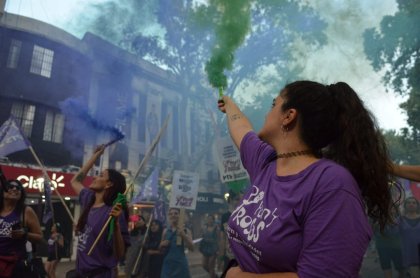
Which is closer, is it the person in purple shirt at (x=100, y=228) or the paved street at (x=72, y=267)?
the person in purple shirt at (x=100, y=228)

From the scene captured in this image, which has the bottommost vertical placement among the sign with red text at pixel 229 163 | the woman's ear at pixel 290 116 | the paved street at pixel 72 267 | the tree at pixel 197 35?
the paved street at pixel 72 267

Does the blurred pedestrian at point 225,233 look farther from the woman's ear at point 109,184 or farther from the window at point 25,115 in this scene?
the window at point 25,115

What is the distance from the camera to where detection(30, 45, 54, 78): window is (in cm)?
1755

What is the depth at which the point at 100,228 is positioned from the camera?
404cm

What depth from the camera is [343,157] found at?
143cm

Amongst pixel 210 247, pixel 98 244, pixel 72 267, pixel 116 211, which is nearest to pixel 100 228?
pixel 98 244

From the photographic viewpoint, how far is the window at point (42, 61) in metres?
17.5

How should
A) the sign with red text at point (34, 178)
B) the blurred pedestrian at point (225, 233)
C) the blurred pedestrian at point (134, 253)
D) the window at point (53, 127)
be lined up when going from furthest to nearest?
the window at point (53, 127)
the sign with red text at point (34, 178)
the blurred pedestrian at point (225, 233)
the blurred pedestrian at point (134, 253)

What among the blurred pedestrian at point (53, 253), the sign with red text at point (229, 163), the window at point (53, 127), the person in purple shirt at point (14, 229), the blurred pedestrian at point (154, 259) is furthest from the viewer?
the window at point (53, 127)

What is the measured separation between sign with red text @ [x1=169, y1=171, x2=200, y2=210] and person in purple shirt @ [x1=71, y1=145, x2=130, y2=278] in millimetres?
3988

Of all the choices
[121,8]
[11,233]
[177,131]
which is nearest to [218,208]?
[177,131]

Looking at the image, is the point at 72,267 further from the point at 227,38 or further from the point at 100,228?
the point at 227,38

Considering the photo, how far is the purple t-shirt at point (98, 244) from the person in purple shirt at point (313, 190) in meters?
2.65

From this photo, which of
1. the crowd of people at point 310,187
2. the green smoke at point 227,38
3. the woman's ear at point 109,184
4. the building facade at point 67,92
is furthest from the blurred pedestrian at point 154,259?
the building facade at point 67,92
